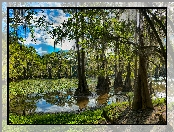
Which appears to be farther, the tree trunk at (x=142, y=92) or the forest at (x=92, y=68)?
the tree trunk at (x=142, y=92)

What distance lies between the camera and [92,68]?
18.4 feet

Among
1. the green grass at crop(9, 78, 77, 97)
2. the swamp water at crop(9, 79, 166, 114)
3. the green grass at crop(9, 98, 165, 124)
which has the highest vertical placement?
the green grass at crop(9, 78, 77, 97)

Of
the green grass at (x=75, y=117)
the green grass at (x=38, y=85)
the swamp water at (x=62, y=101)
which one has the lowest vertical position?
the green grass at (x=75, y=117)

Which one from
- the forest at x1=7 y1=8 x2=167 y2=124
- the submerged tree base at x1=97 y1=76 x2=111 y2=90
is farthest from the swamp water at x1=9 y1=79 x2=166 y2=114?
the submerged tree base at x1=97 y1=76 x2=111 y2=90

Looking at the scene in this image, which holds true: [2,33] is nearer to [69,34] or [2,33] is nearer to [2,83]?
[2,83]

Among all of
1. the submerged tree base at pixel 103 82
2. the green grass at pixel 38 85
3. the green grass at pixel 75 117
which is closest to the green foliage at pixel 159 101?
the green grass at pixel 75 117

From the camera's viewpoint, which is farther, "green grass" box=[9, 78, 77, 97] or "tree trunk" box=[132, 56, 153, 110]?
"tree trunk" box=[132, 56, 153, 110]

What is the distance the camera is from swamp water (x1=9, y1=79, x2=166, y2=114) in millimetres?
5535

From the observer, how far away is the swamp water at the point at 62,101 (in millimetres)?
5535

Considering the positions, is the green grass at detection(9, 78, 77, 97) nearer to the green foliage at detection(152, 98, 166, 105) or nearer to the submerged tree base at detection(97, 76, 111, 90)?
the submerged tree base at detection(97, 76, 111, 90)

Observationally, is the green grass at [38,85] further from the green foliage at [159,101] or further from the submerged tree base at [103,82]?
the green foliage at [159,101]

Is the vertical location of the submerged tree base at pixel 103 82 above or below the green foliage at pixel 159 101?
above

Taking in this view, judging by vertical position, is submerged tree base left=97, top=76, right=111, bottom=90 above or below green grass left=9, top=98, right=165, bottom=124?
above

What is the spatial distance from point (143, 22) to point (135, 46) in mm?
465
